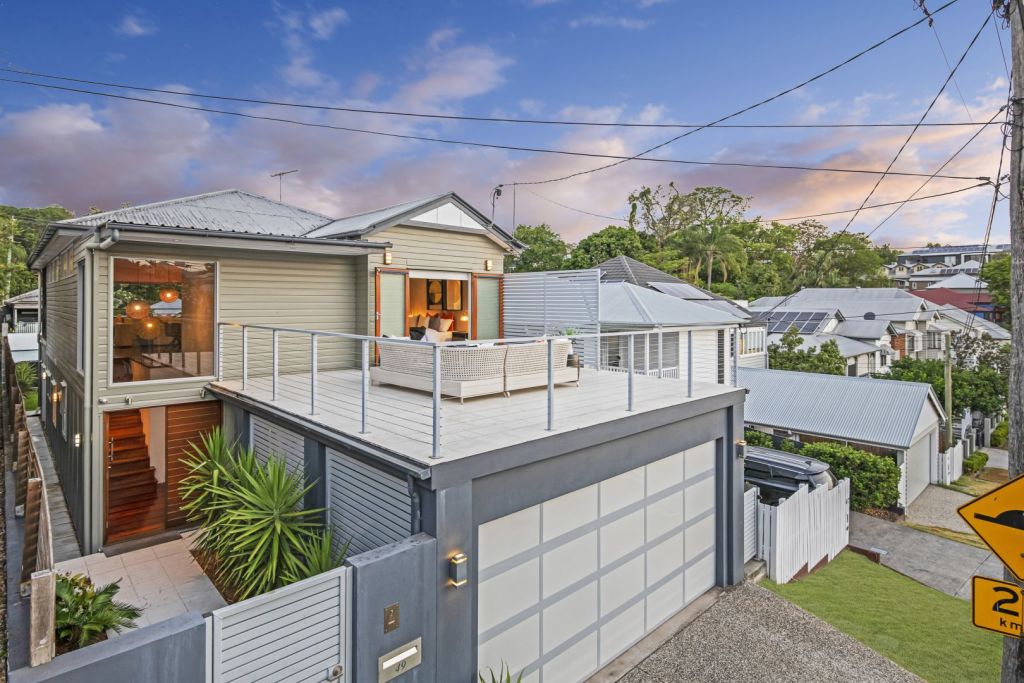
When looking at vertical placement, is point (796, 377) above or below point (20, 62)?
below

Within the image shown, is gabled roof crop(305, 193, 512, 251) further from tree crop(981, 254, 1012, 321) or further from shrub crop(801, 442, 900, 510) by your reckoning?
tree crop(981, 254, 1012, 321)

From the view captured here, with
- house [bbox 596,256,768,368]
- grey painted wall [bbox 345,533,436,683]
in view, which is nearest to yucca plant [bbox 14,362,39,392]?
house [bbox 596,256,768,368]

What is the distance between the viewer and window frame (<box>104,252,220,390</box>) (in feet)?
23.4

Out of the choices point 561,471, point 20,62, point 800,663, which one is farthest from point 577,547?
point 20,62

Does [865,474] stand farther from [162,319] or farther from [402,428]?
[162,319]

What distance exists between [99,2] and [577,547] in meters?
18.3

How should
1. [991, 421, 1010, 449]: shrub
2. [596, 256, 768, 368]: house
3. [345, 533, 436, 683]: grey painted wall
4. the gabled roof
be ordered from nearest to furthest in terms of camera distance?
[345, 533, 436, 683]: grey painted wall → the gabled roof → [596, 256, 768, 368]: house → [991, 421, 1010, 449]: shrub

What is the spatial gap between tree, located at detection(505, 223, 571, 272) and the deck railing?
21238 millimetres

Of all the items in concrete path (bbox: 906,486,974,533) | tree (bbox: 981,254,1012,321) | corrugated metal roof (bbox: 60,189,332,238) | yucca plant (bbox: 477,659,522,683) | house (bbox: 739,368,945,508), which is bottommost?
concrete path (bbox: 906,486,974,533)

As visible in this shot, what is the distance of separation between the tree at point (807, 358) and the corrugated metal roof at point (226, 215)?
18.3m

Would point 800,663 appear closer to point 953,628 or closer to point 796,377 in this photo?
point 953,628

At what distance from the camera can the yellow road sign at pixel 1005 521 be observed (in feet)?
11.1

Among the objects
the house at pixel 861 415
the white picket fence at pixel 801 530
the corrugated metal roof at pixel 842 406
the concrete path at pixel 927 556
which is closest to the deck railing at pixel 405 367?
the white picket fence at pixel 801 530

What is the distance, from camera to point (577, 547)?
564 centimetres
